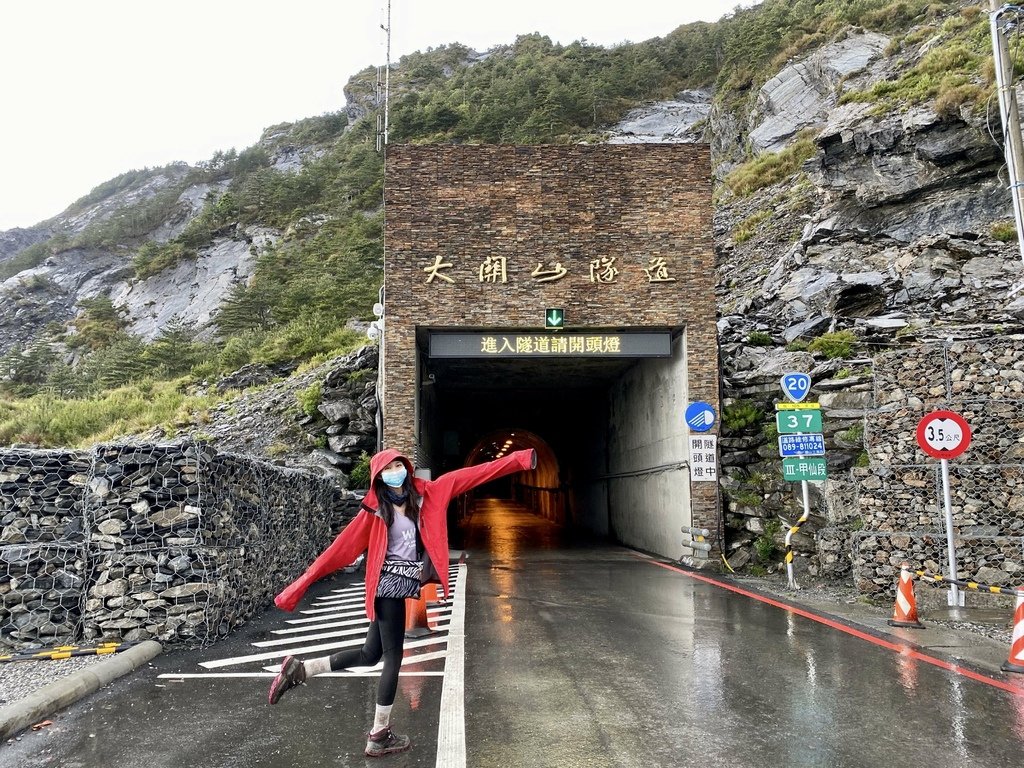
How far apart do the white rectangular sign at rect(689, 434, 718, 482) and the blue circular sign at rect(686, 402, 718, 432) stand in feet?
1.34

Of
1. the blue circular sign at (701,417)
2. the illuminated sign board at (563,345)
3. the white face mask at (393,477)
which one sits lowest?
the white face mask at (393,477)

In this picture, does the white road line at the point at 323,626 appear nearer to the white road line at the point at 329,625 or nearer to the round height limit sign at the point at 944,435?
the white road line at the point at 329,625

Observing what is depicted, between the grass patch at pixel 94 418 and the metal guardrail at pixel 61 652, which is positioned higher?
the grass patch at pixel 94 418

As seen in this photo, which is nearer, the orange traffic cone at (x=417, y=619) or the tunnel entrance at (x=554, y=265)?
the orange traffic cone at (x=417, y=619)

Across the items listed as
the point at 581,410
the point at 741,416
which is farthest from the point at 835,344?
the point at 581,410

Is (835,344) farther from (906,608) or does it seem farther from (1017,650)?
(1017,650)

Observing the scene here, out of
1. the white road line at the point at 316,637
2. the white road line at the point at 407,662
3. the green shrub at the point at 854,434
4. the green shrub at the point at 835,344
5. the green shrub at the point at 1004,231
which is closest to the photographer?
the white road line at the point at 407,662

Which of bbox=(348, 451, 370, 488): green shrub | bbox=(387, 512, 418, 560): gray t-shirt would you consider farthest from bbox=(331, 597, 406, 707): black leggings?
bbox=(348, 451, 370, 488): green shrub

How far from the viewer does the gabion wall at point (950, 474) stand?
8898 mm

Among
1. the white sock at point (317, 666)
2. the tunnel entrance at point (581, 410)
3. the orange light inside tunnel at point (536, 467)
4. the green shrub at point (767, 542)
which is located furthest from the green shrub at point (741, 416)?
the orange light inside tunnel at point (536, 467)

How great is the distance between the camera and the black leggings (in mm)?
3926

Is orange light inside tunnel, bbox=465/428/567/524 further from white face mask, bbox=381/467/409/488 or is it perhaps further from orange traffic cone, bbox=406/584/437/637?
white face mask, bbox=381/467/409/488

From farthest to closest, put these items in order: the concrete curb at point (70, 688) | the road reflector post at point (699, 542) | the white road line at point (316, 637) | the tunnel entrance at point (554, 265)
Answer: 1. the tunnel entrance at point (554, 265)
2. the road reflector post at point (699, 542)
3. the white road line at point (316, 637)
4. the concrete curb at point (70, 688)

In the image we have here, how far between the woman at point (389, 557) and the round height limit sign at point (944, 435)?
21.1 ft
